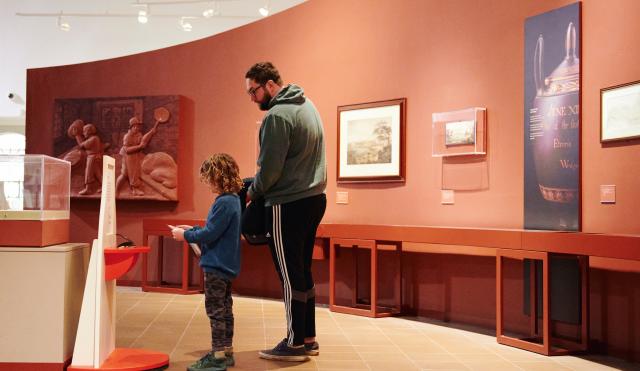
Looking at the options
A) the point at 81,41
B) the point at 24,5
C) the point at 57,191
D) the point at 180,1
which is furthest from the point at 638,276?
the point at 24,5

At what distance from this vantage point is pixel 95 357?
346 cm

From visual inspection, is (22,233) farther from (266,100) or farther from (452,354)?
(452,354)

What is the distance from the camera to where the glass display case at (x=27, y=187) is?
3.54 metres

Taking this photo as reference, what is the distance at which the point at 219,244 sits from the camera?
3594mm

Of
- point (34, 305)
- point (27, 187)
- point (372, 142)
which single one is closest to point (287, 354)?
point (34, 305)

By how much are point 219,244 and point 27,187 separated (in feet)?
3.48

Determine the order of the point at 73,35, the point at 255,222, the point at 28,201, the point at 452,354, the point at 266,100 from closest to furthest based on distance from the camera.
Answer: the point at 28,201, the point at 255,222, the point at 266,100, the point at 452,354, the point at 73,35

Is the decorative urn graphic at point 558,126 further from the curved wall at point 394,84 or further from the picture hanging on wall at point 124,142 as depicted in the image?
the picture hanging on wall at point 124,142

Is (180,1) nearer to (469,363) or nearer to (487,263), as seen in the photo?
(487,263)

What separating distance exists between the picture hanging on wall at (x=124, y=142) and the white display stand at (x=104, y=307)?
4.20 m

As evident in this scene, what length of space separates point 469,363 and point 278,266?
1297 mm

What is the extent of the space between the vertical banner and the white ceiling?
825 centimetres

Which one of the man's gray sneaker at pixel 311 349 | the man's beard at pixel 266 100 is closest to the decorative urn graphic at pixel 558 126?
the man's gray sneaker at pixel 311 349

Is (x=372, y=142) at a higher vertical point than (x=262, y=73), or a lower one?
lower
